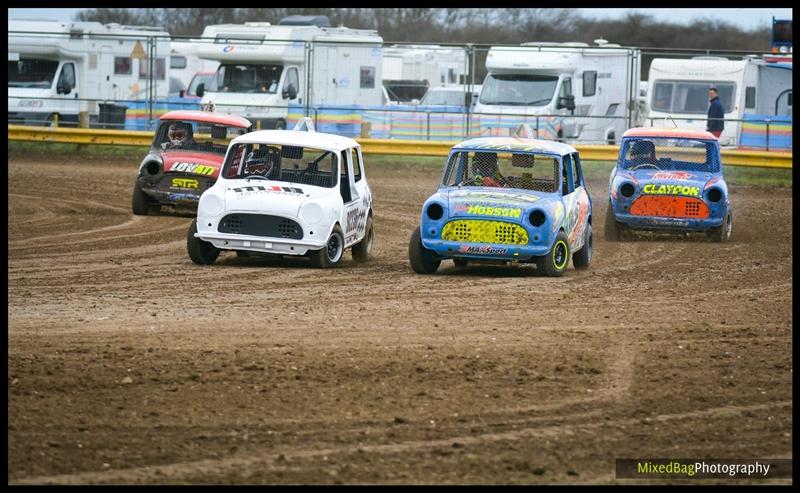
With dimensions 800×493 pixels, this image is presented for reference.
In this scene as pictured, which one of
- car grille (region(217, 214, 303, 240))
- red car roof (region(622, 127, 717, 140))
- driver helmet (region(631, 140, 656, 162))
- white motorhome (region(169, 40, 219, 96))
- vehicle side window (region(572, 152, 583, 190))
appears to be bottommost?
car grille (region(217, 214, 303, 240))

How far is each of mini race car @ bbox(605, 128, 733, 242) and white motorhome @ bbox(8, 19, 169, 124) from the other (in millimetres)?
14229

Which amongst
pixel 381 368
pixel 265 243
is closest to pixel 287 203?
pixel 265 243

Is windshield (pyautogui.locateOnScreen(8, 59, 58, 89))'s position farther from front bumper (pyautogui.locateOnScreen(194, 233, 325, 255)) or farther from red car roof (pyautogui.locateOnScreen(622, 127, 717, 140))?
front bumper (pyautogui.locateOnScreen(194, 233, 325, 255))

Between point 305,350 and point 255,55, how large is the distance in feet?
72.2

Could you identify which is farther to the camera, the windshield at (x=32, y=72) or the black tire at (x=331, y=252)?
the windshield at (x=32, y=72)

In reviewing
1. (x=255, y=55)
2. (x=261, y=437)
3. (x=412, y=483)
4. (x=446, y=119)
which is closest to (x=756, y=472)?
(x=412, y=483)

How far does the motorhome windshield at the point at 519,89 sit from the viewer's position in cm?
2895

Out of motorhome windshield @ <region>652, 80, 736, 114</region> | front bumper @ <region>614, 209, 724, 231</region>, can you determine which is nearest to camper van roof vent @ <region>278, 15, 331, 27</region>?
motorhome windshield @ <region>652, 80, 736, 114</region>

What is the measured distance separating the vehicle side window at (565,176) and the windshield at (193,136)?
655 centimetres

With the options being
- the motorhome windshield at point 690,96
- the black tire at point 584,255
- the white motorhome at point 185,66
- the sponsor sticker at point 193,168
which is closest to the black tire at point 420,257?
the black tire at point 584,255

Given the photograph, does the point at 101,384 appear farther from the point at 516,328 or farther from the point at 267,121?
the point at 267,121

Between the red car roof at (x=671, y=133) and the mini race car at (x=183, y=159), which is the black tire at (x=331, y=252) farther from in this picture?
the red car roof at (x=671, y=133)

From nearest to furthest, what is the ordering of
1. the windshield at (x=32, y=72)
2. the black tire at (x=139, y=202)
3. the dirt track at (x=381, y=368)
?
the dirt track at (x=381, y=368) → the black tire at (x=139, y=202) → the windshield at (x=32, y=72)

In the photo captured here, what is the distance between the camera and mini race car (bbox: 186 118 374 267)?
1359 centimetres
